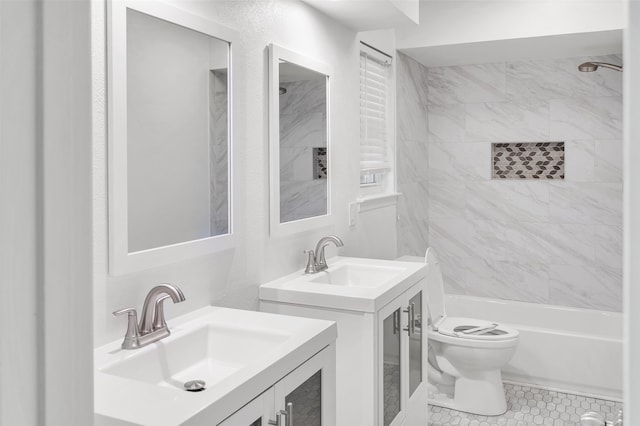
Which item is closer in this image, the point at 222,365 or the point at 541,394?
the point at 222,365

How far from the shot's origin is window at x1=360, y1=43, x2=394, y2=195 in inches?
126

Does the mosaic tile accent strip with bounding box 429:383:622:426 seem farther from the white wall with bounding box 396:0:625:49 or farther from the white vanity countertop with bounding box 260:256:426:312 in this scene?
the white wall with bounding box 396:0:625:49

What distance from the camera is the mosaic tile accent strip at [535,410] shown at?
9.78 feet

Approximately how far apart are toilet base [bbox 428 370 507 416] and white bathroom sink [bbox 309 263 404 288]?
1.05m

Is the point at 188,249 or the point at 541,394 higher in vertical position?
the point at 188,249

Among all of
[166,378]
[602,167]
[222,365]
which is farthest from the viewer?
[602,167]

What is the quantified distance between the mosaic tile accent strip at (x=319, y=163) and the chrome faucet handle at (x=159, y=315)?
1.18 m

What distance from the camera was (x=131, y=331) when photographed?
58.4 inches

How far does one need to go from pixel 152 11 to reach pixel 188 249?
71 cm

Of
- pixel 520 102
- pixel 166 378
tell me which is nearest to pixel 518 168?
pixel 520 102

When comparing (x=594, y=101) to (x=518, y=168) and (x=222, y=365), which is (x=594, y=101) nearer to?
(x=518, y=168)

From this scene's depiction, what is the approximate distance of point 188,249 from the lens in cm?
175

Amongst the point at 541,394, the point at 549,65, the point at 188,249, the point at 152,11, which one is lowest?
the point at 541,394

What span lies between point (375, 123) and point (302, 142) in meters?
1.02
